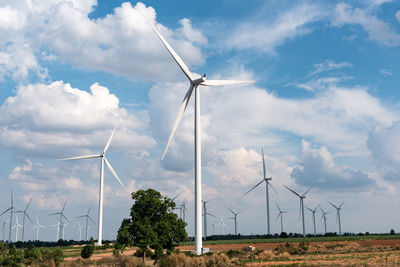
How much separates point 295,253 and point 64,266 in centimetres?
4147

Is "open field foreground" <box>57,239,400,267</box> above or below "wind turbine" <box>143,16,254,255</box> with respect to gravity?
below

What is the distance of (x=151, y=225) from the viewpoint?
51.3 meters

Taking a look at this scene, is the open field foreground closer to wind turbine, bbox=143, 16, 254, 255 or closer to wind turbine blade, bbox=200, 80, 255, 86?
wind turbine, bbox=143, 16, 254, 255

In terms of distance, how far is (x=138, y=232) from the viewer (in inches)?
1966

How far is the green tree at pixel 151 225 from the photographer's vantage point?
50312 mm

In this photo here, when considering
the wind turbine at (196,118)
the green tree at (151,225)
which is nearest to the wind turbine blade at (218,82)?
the wind turbine at (196,118)

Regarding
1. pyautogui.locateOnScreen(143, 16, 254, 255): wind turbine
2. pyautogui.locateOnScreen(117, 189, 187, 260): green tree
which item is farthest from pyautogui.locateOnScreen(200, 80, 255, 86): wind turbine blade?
pyautogui.locateOnScreen(117, 189, 187, 260): green tree

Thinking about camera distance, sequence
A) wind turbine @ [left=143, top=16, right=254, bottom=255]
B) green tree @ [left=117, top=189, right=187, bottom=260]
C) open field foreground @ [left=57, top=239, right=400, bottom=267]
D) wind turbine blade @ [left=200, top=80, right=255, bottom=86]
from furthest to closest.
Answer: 1. wind turbine blade @ [left=200, top=80, right=255, bottom=86]
2. wind turbine @ [left=143, top=16, right=254, bottom=255]
3. green tree @ [left=117, top=189, right=187, bottom=260]
4. open field foreground @ [left=57, top=239, right=400, bottom=267]

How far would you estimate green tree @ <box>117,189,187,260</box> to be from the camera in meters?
50.3

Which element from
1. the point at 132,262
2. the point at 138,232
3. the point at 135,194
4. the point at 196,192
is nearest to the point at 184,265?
the point at 132,262

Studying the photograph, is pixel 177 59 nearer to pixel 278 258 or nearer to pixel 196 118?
pixel 196 118

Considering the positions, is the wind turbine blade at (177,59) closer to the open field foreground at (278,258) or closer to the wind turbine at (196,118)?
the wind turbine at (196,118)

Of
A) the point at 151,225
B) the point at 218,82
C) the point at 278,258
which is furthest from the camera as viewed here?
the point at 218,82

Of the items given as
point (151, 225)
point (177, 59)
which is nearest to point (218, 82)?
point (177, 59)
